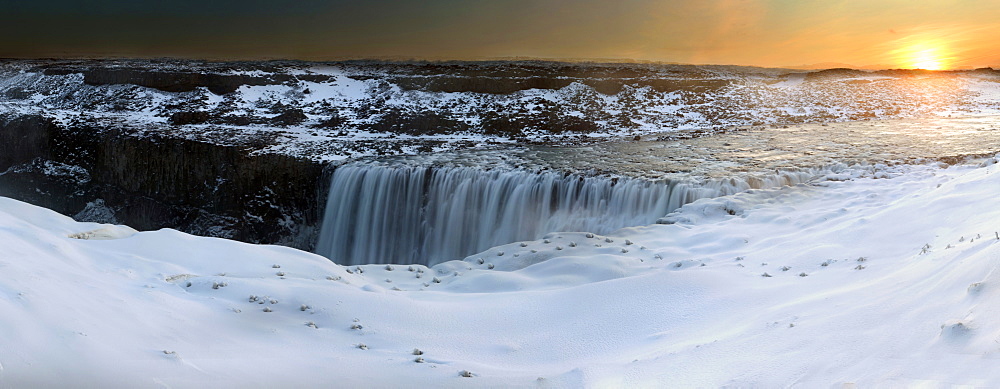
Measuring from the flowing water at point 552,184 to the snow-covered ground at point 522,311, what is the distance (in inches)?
224

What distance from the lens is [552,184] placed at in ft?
50.4

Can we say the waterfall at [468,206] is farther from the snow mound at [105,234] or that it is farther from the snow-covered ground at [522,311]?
the snow mound at [105,234]

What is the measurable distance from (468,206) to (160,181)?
14.0 meters

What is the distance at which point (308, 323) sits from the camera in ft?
16.8

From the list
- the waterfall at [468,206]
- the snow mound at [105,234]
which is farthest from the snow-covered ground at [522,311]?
the waterfall at [468,206]

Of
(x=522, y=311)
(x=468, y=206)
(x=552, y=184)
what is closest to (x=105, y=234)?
(x=522, y=311)

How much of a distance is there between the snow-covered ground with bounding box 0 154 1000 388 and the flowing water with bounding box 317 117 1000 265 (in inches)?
224

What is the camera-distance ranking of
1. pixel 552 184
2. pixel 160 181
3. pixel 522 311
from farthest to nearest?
1. pixel 160 181
2. pixel 552 184
3. pixel 522 311

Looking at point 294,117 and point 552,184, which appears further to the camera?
point 294,117

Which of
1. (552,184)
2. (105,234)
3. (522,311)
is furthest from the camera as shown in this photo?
(552,184)

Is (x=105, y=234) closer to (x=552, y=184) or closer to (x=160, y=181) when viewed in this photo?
(x=552, y=184)

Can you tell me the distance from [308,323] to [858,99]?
1391 inches

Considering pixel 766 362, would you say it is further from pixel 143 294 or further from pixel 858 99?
pixel 858 99

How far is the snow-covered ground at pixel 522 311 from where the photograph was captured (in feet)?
11.8
